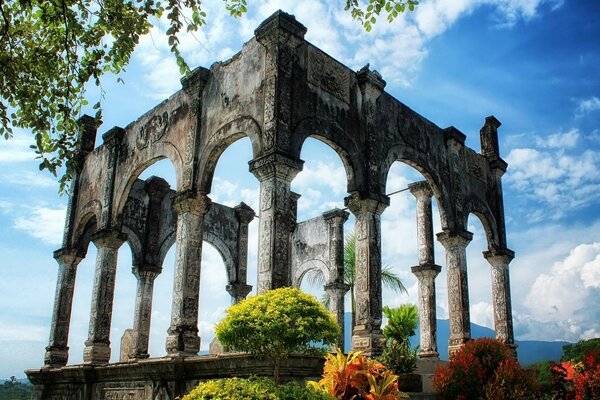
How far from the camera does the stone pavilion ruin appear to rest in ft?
34.1

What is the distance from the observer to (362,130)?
12.3m

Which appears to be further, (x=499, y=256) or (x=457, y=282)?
(x=499, y=256)

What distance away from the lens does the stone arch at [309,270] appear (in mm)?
19441

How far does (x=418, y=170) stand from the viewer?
14.3 metres

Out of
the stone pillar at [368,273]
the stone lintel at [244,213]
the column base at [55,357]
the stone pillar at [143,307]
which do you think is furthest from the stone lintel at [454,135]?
the column base at [55,357]

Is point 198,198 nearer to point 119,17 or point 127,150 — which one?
point 127,150

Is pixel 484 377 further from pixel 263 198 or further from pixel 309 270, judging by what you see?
pixel 309 270

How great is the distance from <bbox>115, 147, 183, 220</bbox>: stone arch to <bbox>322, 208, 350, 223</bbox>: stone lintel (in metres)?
6.87

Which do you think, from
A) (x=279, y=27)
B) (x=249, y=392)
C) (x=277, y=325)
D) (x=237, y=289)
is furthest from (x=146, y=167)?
(x=249, y=392)

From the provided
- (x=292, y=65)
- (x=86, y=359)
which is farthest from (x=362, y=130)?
(x=86, y=359)

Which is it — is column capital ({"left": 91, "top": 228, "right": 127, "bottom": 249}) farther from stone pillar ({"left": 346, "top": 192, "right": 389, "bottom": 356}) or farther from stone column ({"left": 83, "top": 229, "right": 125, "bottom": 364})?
stone pillar ({"left": 346, "top": 192, "right": 389, "bottom": 356})

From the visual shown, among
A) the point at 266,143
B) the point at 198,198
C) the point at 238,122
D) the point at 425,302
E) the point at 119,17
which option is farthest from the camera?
the point at 425,302

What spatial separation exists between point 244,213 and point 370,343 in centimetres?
1027

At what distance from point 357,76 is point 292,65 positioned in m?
2.12
